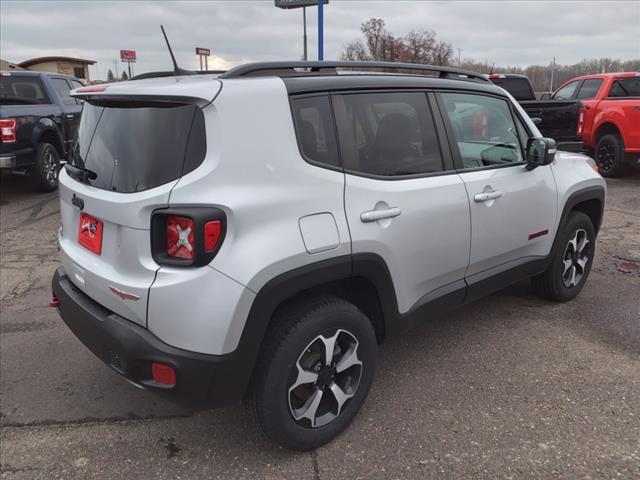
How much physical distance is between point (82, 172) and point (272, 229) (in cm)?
110

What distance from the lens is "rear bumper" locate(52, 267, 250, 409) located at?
2.06m

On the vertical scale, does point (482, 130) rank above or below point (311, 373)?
above

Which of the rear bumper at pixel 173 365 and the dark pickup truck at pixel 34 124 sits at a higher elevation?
the dark pickup truck at pixel 34 124

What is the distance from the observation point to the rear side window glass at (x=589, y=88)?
31.8 ft

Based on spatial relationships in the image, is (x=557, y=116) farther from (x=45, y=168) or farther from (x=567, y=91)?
(x=45, y=168)

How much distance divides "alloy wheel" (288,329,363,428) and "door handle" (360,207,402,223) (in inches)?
21.2

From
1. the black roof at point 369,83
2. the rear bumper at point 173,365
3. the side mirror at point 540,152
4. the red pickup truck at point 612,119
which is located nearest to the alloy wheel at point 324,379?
the rear bumper at point 173,365

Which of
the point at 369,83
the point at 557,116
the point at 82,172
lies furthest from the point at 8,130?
the point at 557,116

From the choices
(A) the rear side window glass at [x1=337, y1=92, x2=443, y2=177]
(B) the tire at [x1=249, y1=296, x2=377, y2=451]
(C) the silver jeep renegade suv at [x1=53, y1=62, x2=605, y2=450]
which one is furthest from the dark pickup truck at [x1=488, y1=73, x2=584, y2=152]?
(B) the tire at [x1=249, y1=296, x2=377, y2=451]

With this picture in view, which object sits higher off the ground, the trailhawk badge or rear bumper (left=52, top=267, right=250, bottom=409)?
the trailhawk badge

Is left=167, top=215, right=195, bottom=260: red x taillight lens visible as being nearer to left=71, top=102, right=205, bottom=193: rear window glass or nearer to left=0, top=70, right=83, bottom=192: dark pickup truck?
left=71, top=102, right=205, bottom=193: rear window glass

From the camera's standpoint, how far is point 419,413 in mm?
2807

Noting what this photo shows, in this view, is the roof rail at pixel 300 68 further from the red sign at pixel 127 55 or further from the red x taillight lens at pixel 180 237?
the red sign at pixel 127 55

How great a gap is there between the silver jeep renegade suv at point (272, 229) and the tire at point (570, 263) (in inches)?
39.8
